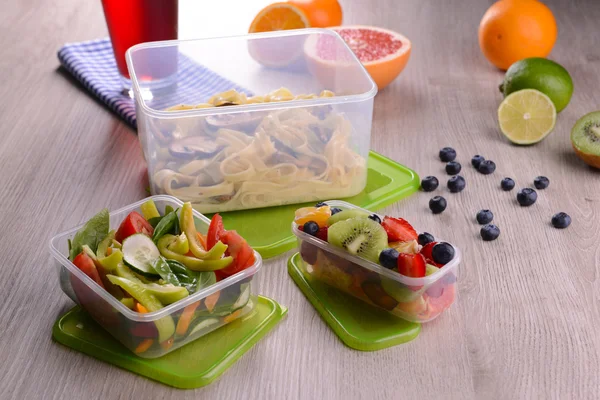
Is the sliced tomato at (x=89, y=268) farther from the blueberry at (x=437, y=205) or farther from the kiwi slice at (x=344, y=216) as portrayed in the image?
the blueberry at (x=437, y=205)

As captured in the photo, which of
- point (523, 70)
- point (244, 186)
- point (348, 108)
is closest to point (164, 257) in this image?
point (244, 186)

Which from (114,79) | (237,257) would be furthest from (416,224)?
(114,79)

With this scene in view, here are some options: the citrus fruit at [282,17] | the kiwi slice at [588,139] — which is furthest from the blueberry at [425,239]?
the citrus fruit at [282,17]

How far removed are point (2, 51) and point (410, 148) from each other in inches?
53.4

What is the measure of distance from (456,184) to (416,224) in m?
0.17

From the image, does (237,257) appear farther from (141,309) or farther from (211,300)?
(141,309)

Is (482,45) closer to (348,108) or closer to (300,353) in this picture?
(348,108)

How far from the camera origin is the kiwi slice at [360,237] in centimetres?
125

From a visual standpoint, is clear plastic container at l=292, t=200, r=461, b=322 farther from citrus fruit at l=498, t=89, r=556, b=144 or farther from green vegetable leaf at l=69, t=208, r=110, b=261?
citrus fruit at l=498, t=89, r=556, b=144

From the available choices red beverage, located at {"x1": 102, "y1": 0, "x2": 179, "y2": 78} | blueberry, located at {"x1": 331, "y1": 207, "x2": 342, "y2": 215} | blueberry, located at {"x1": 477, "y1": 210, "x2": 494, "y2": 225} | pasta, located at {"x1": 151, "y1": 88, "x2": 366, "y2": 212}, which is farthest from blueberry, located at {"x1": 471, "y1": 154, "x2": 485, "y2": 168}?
red beverage, located at {"x1": 102, "y1": 0, "x2": 179, "y2": 78}

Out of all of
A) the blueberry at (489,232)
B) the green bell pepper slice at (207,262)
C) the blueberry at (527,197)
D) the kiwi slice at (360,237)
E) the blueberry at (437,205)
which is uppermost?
the green bell pepper slice at (207,262)

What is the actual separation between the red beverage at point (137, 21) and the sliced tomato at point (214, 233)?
3.03 feet

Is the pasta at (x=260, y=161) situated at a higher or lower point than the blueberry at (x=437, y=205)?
higher

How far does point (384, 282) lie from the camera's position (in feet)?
4.08
